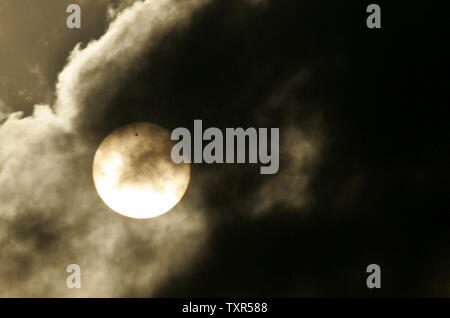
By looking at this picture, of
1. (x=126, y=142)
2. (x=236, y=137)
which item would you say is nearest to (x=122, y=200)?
(x=126, y=142)

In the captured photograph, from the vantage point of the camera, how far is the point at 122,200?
85.7 ft

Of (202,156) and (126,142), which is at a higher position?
(126,142)
